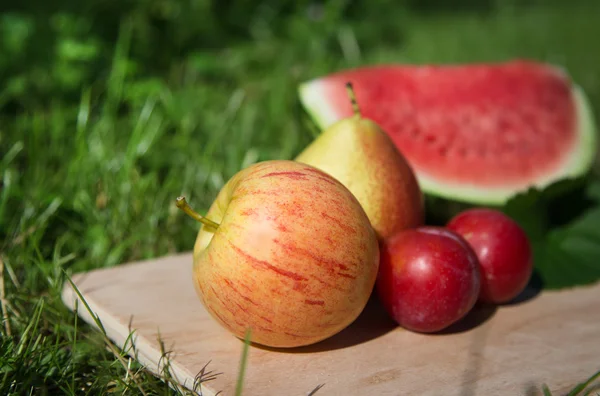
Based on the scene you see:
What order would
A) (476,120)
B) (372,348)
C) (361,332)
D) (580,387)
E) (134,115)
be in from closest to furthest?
(580,387) < (372,348) < (361,332) < (476,120) < (134,115)

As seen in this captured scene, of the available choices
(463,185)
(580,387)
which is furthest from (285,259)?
(463,185)

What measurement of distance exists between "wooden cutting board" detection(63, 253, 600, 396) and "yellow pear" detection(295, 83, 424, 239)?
31 cm

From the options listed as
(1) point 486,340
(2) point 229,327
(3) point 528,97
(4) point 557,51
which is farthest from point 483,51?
(2) point 229,327

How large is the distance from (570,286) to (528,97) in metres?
1.23

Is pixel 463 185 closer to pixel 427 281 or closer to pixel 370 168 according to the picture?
pixel 370 168

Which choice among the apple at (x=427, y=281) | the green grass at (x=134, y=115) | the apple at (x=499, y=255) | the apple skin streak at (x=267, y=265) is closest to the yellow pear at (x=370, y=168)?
the apple at (x=427, y=281)

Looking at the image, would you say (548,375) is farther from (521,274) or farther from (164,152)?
(164,152)

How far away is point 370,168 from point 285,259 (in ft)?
1.71

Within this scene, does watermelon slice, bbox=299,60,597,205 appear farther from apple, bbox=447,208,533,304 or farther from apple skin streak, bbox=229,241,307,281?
apple skin streak, bbox=229,241,307,281

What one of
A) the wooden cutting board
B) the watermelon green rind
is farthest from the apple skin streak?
the watermelon green rind

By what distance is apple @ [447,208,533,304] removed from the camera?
210 cm

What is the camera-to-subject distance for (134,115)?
3.45 m

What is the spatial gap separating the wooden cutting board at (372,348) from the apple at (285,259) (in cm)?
10

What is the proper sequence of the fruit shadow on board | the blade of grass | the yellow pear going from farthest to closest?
the yellow pear
the fruit shadow on board
the blade of grass
